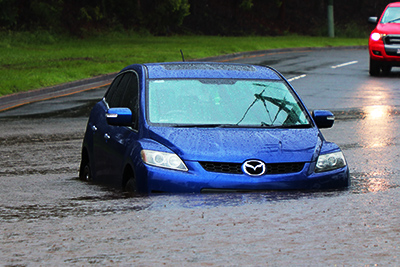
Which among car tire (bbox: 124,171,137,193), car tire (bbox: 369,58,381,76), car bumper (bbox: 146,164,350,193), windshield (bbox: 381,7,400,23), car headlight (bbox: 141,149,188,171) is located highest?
car headlight (bbox: 141,149,188,171)

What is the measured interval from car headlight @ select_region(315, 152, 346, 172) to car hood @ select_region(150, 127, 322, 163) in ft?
0.27

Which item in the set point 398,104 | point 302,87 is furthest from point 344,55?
point 398,104

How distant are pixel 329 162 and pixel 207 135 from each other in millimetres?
1118

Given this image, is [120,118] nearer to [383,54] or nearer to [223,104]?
→ [223,104]

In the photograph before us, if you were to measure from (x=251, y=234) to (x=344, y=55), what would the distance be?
30082 millimetres

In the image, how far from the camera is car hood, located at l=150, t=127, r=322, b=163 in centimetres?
738

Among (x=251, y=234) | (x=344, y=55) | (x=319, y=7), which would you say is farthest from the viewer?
(x=319, y=7)

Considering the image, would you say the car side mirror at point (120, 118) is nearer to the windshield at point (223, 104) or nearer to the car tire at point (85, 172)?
the windshield at point (223, 104)

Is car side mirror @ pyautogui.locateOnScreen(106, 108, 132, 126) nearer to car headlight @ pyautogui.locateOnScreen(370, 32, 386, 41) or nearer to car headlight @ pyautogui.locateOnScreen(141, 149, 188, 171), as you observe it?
car headlight @ pyautogui.locateOnScreen(141, 149, 188, 171)

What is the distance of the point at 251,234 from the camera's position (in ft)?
19.5

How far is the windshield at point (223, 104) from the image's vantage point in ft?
26.9

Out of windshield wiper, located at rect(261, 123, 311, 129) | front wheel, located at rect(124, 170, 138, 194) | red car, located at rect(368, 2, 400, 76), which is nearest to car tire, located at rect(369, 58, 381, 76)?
red car, located at rect(368, 2, 400, 76)

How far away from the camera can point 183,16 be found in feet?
157

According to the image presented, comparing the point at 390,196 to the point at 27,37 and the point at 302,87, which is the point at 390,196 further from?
the point at 27,37
